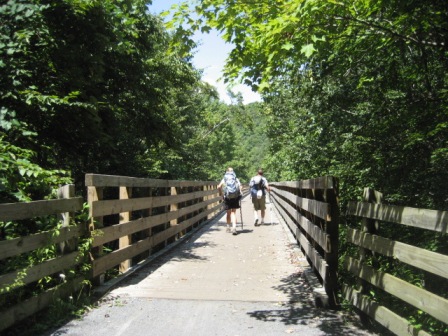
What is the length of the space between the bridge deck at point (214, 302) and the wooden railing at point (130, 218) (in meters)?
0.35

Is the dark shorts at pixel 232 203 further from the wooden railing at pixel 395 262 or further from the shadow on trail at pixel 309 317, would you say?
the wooden railing at pixel 395 262

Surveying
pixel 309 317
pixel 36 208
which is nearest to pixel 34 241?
pixel 36 208

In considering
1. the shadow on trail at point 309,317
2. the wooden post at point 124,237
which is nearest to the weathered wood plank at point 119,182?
the wooden post at point 124,237

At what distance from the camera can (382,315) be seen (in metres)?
3.87

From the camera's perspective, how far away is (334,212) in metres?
5.07

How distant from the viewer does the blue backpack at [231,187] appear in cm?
1224

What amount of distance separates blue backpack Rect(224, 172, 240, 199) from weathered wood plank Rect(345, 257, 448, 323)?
7431 mm

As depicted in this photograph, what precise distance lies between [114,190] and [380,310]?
793cm

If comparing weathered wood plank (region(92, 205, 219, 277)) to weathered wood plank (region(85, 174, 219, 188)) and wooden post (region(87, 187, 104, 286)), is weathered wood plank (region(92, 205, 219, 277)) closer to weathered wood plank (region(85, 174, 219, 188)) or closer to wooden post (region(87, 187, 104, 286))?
wooden post (region(87, 187, 104, 286))

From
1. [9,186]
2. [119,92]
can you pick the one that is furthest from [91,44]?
[9,186]

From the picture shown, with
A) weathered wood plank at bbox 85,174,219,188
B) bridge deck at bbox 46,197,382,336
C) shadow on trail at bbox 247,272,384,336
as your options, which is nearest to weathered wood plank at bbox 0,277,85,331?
bridge deck at bbox 46,197,382,336

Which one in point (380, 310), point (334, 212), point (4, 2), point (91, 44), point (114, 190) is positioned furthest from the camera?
point (114, 190)

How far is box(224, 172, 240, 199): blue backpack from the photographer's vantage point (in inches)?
482

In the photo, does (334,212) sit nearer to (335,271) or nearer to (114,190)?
(335,271)
